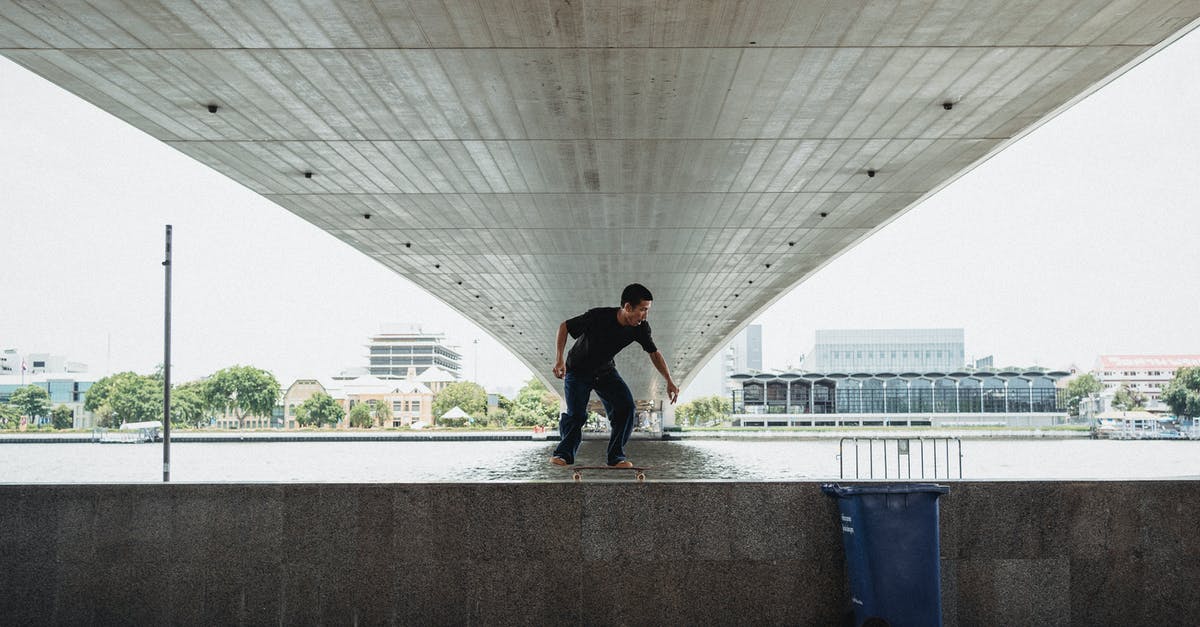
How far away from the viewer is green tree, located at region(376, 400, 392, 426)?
431 feet


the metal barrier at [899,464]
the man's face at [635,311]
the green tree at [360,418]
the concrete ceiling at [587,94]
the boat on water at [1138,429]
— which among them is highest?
the concrete ceiling at [587,94]

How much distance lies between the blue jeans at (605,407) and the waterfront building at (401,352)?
589 ft

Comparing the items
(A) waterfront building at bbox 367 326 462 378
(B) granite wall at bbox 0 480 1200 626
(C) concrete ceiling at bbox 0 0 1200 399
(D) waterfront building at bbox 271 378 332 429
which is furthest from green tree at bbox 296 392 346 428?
(B) granite wall at bbox 0 480 1200 626

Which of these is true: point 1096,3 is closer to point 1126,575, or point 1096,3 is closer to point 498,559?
point 1126,575

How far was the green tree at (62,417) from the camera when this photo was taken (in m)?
98.7

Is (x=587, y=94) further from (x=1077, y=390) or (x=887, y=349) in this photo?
(x=887, y=349)

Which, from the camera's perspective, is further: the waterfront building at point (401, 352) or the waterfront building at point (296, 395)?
the waterfront building at point (401, 352)

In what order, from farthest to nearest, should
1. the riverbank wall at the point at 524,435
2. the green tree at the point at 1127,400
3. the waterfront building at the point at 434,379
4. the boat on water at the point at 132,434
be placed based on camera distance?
the waterfront building at the point at 434,379 → the green tree at the point at 1127,400 → the boat on water at the point at 132,434 → the riverbank wall at the point at 524,435

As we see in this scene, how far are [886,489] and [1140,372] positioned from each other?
571 feet

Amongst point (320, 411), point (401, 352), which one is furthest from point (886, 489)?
point (401, 352)

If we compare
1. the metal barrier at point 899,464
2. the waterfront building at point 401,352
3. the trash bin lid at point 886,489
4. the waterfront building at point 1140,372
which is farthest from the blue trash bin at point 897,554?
the waterfront building at point 401,352

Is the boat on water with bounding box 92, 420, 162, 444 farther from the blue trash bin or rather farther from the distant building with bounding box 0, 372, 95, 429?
the blue trash bin

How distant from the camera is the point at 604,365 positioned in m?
6.65

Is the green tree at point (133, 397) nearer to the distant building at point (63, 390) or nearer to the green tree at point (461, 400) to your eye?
the distant building at point (63, 390)
